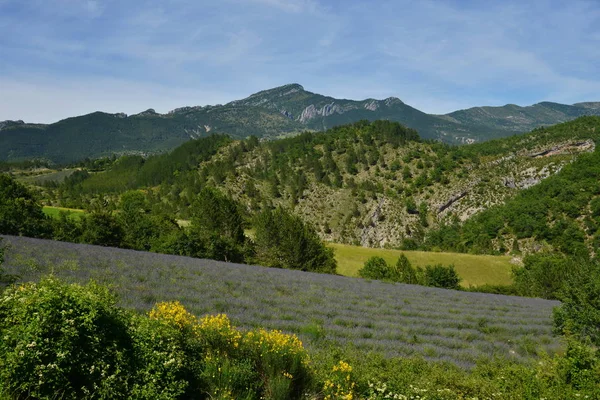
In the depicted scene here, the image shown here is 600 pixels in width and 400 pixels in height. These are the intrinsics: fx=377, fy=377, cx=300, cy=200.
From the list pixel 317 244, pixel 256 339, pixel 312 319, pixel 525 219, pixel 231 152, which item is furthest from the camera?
pixel 231 152

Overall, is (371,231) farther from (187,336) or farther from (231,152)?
(187,336)

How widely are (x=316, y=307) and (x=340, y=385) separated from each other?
7868mm

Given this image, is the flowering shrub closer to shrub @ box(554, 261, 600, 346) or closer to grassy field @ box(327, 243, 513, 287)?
shrub @ box(554, 261, 600, 346)

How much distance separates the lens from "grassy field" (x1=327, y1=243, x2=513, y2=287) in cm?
6619

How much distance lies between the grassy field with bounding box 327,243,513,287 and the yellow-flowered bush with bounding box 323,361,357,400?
192 ft

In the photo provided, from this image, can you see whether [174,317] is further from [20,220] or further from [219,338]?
[20,220]

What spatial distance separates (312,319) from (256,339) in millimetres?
5500

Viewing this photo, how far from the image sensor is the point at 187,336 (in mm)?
6277

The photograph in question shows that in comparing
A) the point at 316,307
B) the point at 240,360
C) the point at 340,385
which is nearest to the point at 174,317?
the point at 240,360

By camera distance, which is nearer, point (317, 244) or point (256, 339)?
point (256, 339)

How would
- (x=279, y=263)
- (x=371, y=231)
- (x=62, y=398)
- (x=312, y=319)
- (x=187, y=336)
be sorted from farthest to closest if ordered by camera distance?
(x=371, y=231) < (x=279, y=263) < (x=312, y=319) < (x=187, y=336) < (x=62, y=398)

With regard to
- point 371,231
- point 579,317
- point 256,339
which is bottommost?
point 371,231

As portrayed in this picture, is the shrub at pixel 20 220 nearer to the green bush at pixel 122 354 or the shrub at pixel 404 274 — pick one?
the green bush at pixel 122 354

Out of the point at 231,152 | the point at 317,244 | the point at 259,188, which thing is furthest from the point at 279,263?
the point at 231,152
